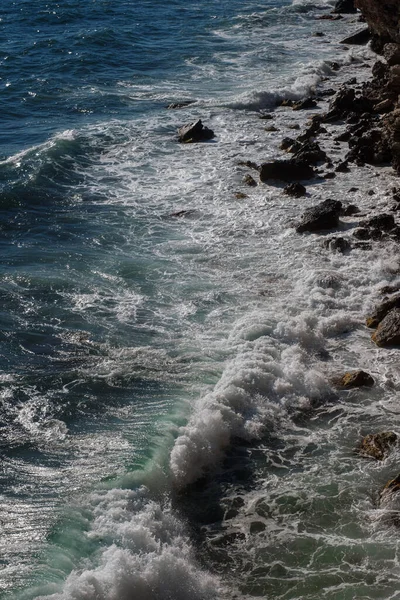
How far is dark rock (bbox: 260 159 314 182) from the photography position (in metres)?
22.4

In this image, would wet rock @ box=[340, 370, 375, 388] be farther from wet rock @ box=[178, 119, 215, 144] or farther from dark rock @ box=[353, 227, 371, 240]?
wet rock @ box=[178, 119, 215, 144]

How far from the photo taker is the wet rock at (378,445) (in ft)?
38.5

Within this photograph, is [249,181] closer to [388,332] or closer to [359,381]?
[388,332]

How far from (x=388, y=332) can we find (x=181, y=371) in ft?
12.6

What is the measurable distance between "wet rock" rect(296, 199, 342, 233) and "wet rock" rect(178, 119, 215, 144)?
→ 8.06 m

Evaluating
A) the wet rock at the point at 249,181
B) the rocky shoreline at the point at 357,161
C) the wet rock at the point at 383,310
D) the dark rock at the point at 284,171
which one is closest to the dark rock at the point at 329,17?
the rocky shoreline at the point at 357,161

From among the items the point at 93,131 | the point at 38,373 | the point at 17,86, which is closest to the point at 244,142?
Answer: the point at 93,131

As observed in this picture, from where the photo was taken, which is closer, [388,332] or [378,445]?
[378,445]

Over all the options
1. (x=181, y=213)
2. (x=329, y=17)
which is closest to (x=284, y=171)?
(x=181, y=213)

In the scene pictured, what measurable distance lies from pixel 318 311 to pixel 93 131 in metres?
14.4

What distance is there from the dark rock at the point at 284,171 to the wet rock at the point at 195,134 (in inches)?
183

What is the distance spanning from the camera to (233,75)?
3378cm

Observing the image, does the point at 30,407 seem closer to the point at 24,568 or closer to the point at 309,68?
the point at 24,568

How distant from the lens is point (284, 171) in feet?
73.5
